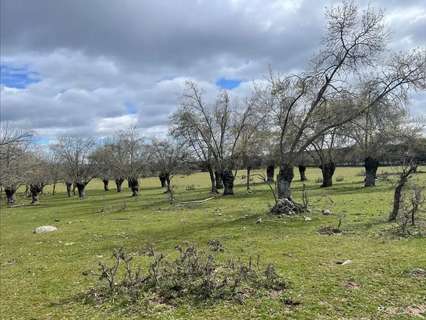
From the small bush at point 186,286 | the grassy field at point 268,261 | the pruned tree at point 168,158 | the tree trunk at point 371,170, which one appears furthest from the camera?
the pruned tree at point 168,158

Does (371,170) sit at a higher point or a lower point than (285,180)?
lower

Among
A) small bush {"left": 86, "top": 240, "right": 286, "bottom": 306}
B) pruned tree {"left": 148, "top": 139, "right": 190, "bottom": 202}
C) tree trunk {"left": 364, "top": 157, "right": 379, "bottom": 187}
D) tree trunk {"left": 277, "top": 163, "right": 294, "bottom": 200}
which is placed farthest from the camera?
pruned tree {"left": 148, "top": 139, "right": 190, "bottom": 202}

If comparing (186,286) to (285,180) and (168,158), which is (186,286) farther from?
(168,158)

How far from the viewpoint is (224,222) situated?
18.4 metres

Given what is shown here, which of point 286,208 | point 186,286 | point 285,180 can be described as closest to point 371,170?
point 285,180

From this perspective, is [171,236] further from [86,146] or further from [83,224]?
[86,146]

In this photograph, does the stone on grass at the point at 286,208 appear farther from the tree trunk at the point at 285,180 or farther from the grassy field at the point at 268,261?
the tree trunk at the point at 285,180

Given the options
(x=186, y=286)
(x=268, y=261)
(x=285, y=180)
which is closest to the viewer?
(x=186, y=286)

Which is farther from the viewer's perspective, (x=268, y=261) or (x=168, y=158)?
(x=168, y=158)

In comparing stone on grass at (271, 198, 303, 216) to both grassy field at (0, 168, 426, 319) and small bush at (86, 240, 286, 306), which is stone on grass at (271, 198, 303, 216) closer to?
→ grassy field at (0, 168, 426, 319)

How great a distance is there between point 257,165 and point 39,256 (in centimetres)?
3944

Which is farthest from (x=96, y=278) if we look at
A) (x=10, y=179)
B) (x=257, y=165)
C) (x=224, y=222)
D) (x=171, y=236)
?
(x=257, y=165)

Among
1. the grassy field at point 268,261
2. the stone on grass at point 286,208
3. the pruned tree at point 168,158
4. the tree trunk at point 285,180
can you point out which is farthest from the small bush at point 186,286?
the pruned tree at point 168,158

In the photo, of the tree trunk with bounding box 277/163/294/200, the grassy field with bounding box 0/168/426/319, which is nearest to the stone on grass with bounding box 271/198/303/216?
the grassy field with bounding box 0/168/426/319
